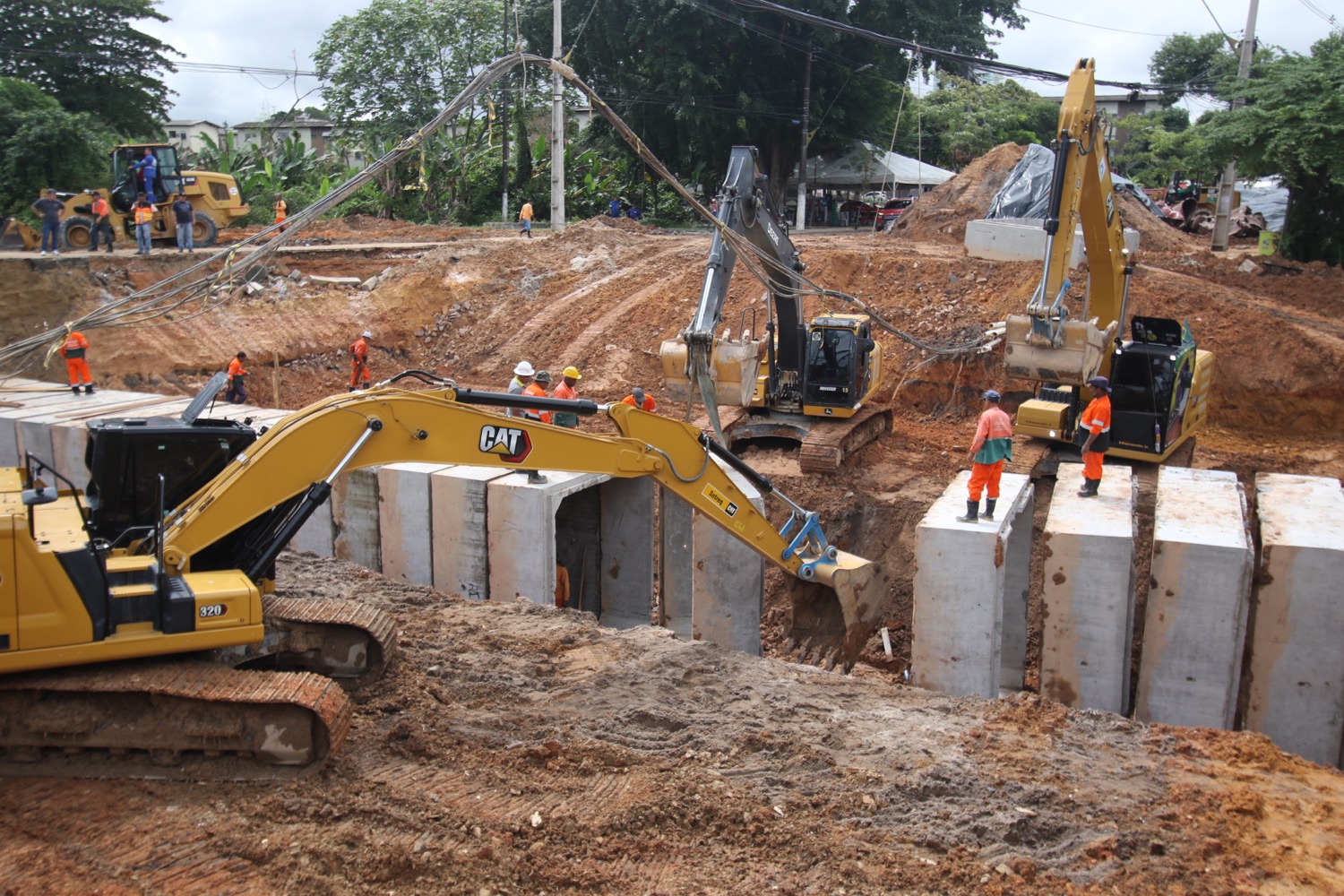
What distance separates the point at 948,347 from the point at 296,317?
13903 millimetres

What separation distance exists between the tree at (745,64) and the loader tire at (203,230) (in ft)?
44.1

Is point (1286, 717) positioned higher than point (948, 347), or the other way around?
point (948, 347)

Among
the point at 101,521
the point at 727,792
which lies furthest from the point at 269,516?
the point at 727,792

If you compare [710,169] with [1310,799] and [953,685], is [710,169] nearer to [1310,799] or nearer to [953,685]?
[953,685]

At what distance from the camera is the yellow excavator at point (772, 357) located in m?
13.2

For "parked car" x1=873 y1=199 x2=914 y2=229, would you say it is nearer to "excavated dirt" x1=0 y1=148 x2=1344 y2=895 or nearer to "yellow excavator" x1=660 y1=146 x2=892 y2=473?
"yellow excavator" x1=660 y1=146 x2=892 y2=473

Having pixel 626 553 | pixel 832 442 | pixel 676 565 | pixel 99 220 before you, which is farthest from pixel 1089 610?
pixel 99 220

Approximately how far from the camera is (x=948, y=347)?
68.1 feet

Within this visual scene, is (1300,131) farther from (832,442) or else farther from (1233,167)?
(832,442)

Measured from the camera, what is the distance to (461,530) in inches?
439

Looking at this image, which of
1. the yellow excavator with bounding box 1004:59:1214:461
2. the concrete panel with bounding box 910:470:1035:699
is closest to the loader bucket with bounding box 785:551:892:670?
the concrete panel with bounding box 910:470:1035:699

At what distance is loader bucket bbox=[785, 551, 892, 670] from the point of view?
957 cm

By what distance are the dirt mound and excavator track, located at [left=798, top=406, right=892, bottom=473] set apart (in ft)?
40.5

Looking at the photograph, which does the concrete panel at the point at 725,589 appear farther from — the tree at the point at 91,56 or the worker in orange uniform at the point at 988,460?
the tree at the point at 91,56
